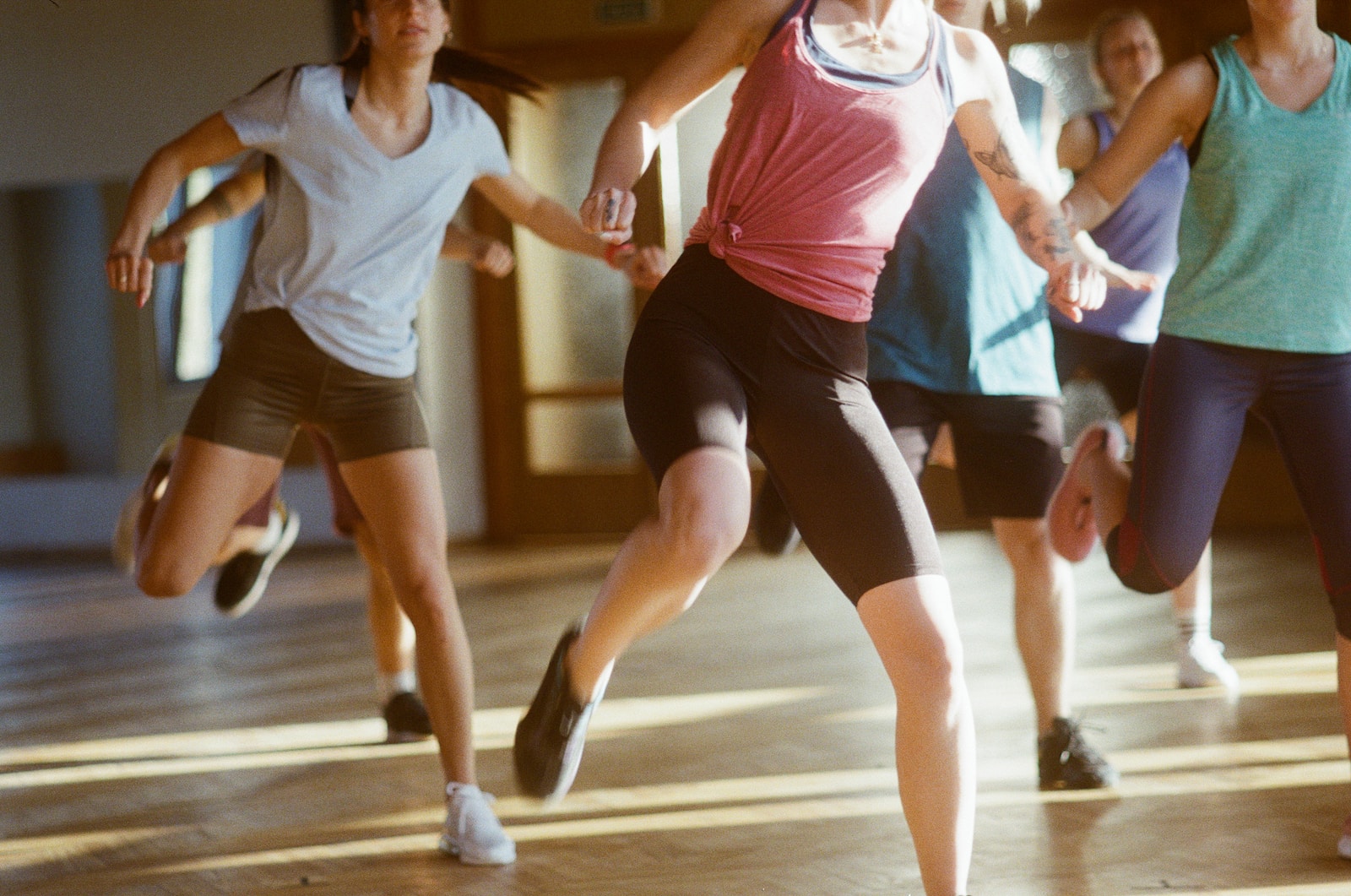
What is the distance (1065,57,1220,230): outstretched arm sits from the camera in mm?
2258

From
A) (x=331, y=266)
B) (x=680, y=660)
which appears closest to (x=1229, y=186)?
(x=331, y=266)

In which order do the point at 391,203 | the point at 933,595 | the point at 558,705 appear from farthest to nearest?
1. the point at 391,203
2. the point at 558,705
3. the point at 933,595

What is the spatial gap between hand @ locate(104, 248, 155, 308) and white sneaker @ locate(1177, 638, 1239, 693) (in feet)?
8.51

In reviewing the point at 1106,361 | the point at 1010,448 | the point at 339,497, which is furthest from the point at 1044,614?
the point at 339,497

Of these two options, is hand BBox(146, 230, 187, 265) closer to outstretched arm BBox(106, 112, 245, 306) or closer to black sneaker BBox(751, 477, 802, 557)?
outstretched arm BBox(106, 112, 245, 306)

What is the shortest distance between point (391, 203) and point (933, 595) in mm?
1268

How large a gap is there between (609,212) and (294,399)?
104 centimetres

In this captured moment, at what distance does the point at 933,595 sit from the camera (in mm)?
1780

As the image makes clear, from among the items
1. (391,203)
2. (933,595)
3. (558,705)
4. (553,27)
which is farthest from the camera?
(553,27)

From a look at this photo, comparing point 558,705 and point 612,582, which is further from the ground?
point 612,582

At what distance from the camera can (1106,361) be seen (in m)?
3.38

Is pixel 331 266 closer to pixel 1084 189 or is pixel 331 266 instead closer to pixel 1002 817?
pixel 1084 189

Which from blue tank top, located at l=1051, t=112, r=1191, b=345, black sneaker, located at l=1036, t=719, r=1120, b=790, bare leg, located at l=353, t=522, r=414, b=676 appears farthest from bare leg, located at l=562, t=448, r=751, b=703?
blue tank top, located at l=1051, t=112, r=1191, b=345

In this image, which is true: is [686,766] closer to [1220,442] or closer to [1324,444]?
[1220,442]
